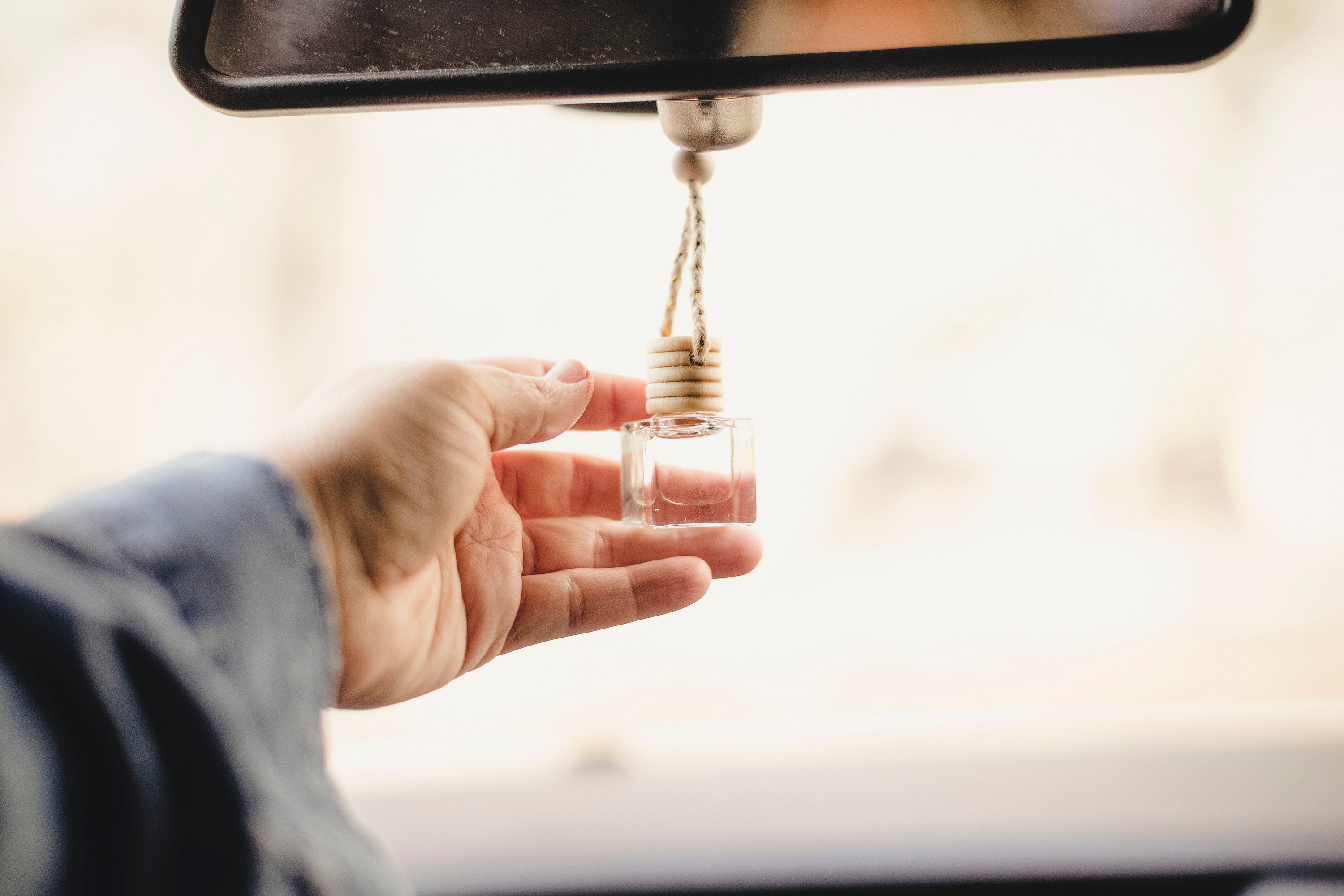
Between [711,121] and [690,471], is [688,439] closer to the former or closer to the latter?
[690,471]

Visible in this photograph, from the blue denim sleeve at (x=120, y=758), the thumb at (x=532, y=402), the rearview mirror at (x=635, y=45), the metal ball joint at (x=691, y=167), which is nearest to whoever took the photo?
the blue denim sleeve at (x=120, y=758)

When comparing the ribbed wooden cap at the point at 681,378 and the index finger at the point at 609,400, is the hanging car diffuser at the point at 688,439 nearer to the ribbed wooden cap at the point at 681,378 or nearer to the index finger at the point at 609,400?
the ribbed wooden cap at the point at 681,378

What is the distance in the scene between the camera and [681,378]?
1.86ft

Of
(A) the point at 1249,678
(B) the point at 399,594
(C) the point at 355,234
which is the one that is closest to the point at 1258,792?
(A) the point at 1249,678

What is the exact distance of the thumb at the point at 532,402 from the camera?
625 mm

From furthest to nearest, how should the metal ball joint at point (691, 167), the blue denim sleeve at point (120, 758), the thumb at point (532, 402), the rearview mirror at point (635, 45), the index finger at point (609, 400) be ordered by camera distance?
1. the index finger at point (609, 400)
2. the thumb at point (532, 402)
3. the metal ball joint at point (691, 167)
4. the rearview mirror at point (635, 45)
5. the blue denim sleeve at point (120, 758)

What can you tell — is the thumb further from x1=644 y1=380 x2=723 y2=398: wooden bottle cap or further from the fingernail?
x1=644 y1=380 x2=723 y2=398: wooden bottle cap

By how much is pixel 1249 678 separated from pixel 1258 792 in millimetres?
127

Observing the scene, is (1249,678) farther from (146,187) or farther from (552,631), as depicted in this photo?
(146,187)

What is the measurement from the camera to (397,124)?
982 mm

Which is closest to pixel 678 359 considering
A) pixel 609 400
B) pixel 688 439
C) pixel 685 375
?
pixel 685 375

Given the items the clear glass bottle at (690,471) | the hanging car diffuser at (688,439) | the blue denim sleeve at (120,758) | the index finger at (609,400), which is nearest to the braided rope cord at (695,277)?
the hanging car diffuser at (688,439)

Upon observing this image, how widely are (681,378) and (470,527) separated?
0.86ft

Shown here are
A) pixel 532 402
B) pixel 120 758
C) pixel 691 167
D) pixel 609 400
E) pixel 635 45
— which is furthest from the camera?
pixel 609 400
